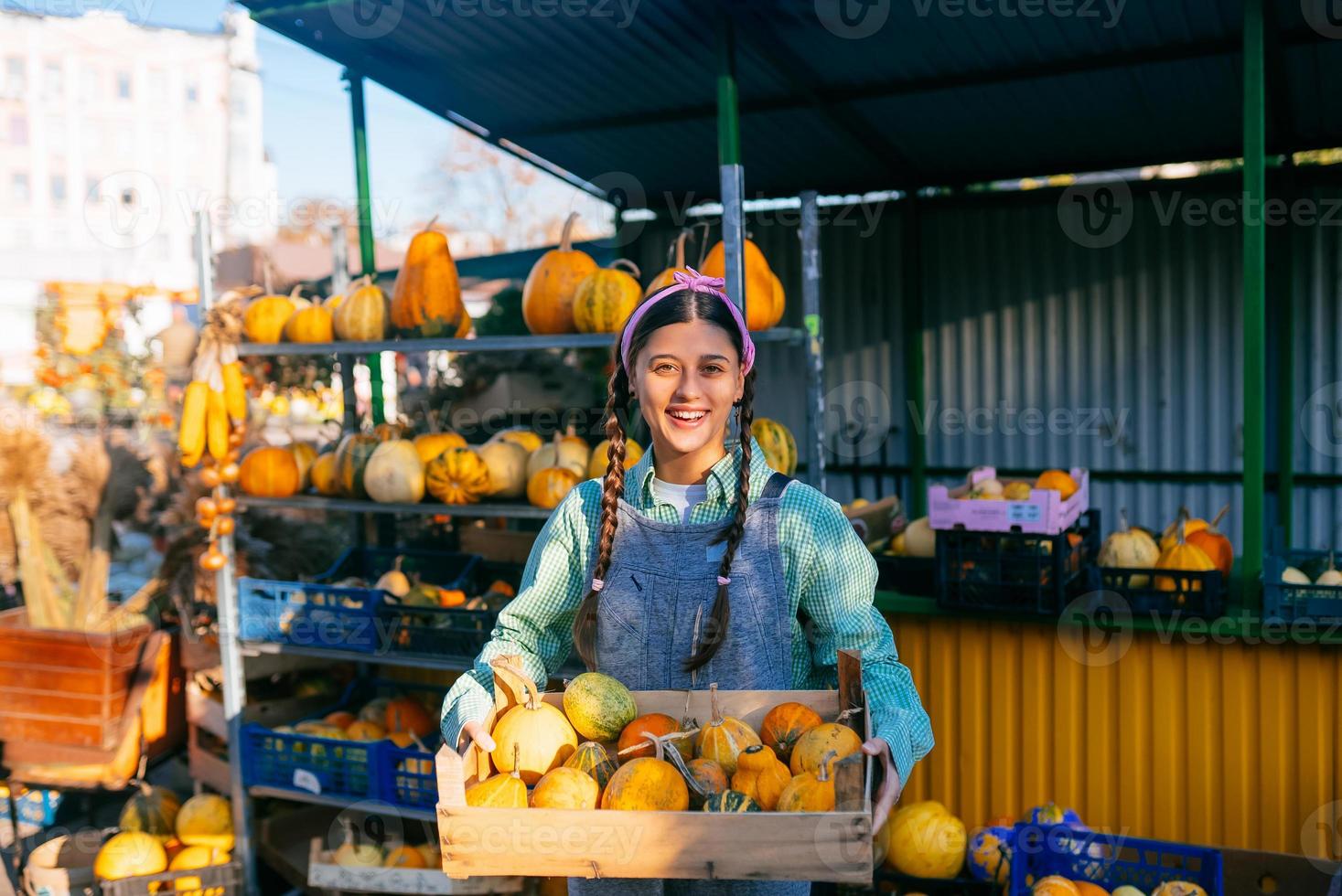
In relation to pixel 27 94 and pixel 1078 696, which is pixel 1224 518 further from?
pixel 27 94

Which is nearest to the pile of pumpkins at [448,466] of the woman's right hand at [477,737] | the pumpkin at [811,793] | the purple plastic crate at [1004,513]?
the purple plastic crate at [1004,513]

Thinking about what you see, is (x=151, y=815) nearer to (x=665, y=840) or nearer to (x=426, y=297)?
(x=426, y=297)

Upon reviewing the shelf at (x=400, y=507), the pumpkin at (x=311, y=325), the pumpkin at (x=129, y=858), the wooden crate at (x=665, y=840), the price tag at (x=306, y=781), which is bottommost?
the pumpkin at (x=129, y=858)

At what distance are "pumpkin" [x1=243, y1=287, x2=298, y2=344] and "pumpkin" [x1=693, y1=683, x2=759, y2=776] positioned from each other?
3.40 metres

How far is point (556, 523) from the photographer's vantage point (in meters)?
2.42

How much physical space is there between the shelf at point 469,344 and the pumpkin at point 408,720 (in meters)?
1.60

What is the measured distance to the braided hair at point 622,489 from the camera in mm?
2230

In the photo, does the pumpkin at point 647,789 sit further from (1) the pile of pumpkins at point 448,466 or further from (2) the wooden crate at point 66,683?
(2) the wooden crate at point 66,683

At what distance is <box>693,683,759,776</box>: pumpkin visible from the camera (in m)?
1.94

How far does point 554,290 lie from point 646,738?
8.68ft

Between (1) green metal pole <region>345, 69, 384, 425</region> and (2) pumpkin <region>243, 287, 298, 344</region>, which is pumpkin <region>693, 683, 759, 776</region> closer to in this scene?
(2) pumpkin <region>243, 287, 298, 344</region>

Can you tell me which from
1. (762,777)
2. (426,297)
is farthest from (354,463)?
(762,777)

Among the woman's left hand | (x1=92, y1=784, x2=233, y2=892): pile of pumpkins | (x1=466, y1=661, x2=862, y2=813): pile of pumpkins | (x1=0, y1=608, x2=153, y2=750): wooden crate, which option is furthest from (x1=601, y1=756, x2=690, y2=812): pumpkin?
(x1=0, y1=608, x2=153, y2=750): wooden crate

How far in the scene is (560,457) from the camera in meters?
4.36
